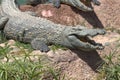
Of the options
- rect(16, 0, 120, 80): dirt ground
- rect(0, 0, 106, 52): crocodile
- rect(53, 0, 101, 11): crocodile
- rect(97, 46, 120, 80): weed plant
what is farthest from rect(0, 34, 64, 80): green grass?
rect(53, 0, 101, 11): crocodile

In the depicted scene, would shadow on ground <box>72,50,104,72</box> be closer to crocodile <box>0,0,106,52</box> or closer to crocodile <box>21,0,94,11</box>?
crocodile <box>0,0,106,52</box>

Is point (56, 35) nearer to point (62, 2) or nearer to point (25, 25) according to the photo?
point (25, 25)

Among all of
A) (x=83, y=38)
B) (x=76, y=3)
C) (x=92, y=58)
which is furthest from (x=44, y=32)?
(x=76, y=3)

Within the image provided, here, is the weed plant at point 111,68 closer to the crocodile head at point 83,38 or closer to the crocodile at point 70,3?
the crocodile head at point 83,38

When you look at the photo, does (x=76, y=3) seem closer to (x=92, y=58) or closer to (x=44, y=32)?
(x=44, y=32)

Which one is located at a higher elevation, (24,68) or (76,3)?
(24,68)

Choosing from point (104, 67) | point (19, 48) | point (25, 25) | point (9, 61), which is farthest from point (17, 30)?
point (104, 67)
